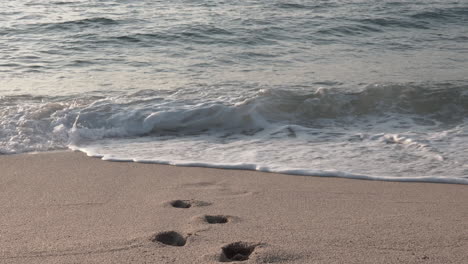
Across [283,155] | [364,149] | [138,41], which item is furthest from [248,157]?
[138,41]

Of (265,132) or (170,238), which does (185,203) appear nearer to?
(170,238)

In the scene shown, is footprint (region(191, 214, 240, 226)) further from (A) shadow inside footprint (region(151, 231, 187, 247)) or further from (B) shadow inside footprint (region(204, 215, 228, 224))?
(A) shadow inside footprint (region(151, 231, 187, 247))

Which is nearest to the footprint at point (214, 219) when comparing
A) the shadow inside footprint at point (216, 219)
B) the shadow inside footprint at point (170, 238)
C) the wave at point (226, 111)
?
the shadow inside footprint at point (216, 219)

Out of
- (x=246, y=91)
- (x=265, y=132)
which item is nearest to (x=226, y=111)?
(x=265, y=132)

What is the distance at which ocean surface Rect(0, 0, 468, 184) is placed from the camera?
5.11 m

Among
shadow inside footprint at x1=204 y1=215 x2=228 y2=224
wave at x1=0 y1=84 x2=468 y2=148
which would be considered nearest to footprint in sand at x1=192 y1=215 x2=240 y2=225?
shadow inside footprint at x1=204 y1=215 x2=228 y2=224

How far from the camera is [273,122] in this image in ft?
19.8

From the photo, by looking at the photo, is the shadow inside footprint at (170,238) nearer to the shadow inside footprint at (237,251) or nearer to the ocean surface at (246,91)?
the shadow inside footprint at (237,251)

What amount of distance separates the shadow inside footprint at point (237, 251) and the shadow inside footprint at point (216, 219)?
410mm

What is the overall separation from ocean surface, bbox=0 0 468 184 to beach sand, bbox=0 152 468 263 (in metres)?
0.41

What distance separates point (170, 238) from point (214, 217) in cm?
39

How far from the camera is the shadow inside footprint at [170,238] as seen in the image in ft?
10.2

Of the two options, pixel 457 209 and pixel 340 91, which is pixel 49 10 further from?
pixel 457 209

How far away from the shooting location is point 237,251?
3.00m
